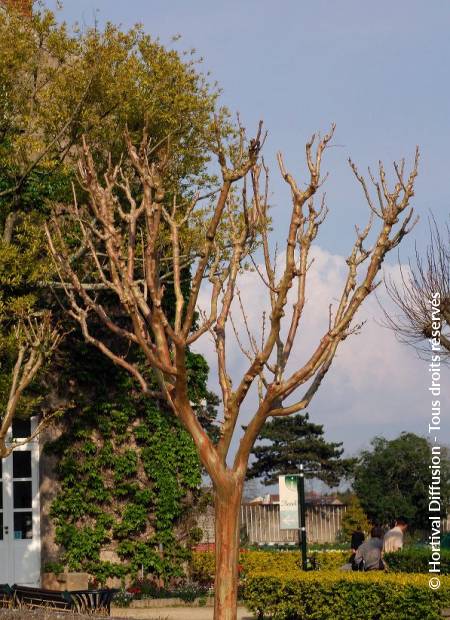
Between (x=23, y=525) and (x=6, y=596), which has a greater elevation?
(x=23, y=525)

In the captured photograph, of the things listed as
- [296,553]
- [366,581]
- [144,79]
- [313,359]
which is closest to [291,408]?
[313,359]

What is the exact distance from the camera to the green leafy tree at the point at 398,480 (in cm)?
4003

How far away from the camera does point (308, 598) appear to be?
14609mm

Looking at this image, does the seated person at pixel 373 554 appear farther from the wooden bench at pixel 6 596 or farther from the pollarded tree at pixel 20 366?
the wooden bench at pixel 6 596

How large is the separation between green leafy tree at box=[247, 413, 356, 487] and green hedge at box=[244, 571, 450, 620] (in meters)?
35.5

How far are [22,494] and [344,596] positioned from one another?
8.18 m

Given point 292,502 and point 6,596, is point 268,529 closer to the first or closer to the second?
point 292,502

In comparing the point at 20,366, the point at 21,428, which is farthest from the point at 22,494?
the point at 20,366

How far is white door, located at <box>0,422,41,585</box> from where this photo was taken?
20.0 meters

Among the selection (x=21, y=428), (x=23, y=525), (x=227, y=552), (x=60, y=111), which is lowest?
(x=23, y=525)

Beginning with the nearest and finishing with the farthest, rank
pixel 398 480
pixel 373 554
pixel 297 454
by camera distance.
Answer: pixel 373 554 → pixel 398 480 → pixel 297 454

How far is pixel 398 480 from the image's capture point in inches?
1630

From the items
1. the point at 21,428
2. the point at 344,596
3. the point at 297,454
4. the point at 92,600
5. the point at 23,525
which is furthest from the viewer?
the point at 297,454

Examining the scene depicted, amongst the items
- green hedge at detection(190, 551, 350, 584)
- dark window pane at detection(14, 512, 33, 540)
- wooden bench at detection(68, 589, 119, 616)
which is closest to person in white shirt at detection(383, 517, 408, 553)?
green hedge at detection(190, 551, 350, 584)
